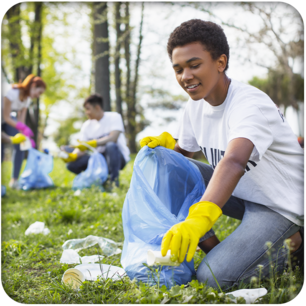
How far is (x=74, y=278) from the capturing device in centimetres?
142

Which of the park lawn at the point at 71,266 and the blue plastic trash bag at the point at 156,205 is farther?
the blue plastic trash bag at the point at 156,205

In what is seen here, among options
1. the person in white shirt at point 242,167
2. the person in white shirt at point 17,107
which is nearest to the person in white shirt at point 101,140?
the person in white shirt at point 17,107

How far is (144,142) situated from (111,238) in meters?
0.84

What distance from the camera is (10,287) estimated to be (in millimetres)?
1493

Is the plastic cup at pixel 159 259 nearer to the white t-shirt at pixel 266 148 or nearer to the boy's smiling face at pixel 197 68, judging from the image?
the white t-shirt at pixel 266 148

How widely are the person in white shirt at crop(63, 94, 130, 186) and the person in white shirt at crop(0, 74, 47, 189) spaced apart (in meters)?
0.70

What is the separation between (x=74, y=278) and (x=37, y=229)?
1.06 m

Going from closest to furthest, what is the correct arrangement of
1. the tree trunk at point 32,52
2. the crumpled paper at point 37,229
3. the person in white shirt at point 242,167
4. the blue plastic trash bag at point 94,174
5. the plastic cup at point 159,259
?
the plastic cup at point 159,259 → the person in white shirt at point 242,167 → the crumpled paper at point 37,229 → the blue plastic trash bag at point 94,174 → the tree trunk at point 32,52

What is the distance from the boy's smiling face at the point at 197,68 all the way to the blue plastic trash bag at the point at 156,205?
43 cm

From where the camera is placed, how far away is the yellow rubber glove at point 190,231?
1.16 meters

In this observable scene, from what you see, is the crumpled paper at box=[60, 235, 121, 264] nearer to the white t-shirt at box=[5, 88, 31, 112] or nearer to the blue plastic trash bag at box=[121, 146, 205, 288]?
the blue plastic trash bag at box=[121, 146, 205, 288]

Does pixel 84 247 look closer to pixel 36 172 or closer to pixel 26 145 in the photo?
pixel 36 172

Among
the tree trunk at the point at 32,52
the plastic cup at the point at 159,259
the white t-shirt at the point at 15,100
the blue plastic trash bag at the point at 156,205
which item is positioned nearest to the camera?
the plastic cup at the point at 159,259

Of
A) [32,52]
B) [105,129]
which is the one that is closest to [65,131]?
[32,52]
